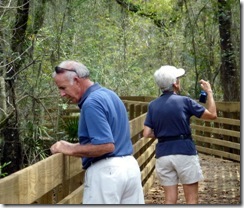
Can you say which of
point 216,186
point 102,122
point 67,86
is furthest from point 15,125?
point 102,122

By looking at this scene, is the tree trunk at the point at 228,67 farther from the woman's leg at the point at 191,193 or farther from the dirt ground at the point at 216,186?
the woman's leg at the point at 191,193

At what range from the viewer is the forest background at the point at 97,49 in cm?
895

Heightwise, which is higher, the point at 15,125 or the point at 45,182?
the point at 45,182

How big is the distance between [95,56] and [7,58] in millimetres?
4032

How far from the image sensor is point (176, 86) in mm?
4484

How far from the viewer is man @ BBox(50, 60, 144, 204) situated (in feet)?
10.0

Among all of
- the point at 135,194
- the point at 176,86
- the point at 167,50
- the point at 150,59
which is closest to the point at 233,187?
the point at 176,86

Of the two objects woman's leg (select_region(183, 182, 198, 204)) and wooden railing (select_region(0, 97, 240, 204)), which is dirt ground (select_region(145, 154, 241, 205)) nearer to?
wooden railing (select_region(0, 97, 240, 204))

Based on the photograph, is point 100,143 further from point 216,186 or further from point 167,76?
point 216,186

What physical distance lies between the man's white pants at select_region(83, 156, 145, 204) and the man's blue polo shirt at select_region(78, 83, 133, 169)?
0.04 meters

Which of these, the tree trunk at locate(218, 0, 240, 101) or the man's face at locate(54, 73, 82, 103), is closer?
the man's face at locate(54, 73, 82, 103)

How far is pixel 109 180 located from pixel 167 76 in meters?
1.44

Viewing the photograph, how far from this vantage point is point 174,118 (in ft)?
14.4

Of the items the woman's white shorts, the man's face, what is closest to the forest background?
the woman's white shorts
